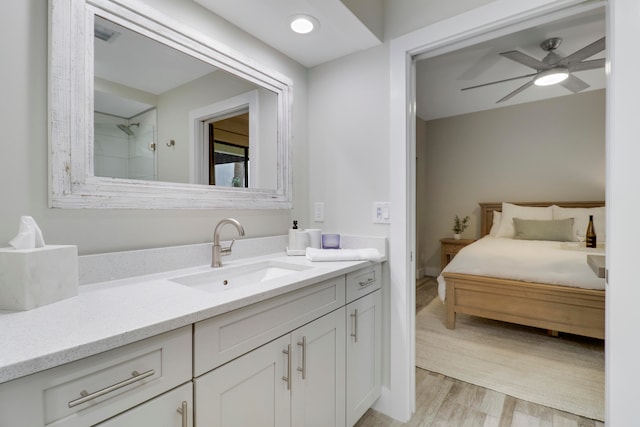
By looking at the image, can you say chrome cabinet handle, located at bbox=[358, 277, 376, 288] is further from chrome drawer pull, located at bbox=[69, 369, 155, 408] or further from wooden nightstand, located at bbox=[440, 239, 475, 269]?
wooden nightstand, located at bbox=[440, 239, 475, 269]

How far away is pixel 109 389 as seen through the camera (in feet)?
2.17

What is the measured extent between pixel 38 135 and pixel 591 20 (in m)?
3.42

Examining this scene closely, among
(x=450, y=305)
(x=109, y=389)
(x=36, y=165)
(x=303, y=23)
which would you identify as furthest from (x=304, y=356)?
(x=450, y=305)

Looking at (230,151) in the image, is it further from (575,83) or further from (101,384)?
(575,83)

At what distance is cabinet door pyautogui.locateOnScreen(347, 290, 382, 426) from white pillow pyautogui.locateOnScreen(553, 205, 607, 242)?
3.31 meters

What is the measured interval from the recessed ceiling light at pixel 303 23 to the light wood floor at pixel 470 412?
85.9 inches

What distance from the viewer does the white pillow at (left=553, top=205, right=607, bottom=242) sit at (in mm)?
3486

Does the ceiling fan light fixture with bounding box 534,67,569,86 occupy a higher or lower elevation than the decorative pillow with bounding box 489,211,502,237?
higher

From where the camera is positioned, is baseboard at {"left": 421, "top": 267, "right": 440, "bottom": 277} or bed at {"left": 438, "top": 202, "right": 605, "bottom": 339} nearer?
bed at {"left": 438, "top": 202, "right": 605, "bottom": 339}

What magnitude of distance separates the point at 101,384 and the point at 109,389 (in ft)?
0.07

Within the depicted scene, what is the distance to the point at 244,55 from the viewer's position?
162 centimetres


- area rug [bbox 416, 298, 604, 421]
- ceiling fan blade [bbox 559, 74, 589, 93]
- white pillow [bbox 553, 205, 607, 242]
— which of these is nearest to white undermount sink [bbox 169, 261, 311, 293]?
area rug [bbox 416, 298, 604, 421]

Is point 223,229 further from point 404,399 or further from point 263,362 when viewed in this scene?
point 404,399

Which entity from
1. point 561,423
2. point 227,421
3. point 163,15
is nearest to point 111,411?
point 227,421
